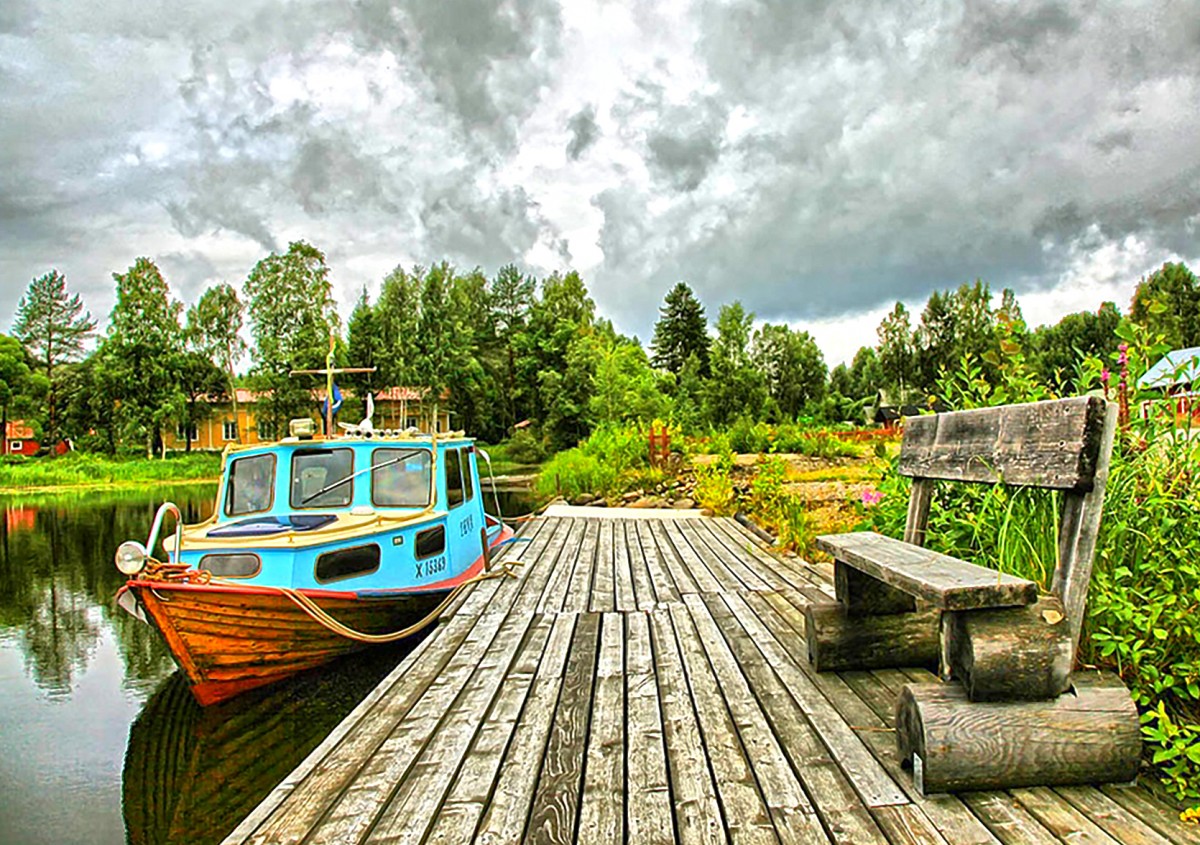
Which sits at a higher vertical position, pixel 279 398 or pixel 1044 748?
pixel 279 398

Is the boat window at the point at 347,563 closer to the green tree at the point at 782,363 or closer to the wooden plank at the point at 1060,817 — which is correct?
the wooden plank at the point at 1060,817

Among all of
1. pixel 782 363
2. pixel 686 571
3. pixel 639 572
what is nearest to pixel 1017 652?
pixel 686 571

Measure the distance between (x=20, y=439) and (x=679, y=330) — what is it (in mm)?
48409

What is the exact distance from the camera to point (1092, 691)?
8.18ft

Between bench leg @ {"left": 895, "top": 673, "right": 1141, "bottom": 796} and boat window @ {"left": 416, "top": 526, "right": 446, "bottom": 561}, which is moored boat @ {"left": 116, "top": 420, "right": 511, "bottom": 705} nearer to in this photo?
boat window @ {"left": 416, "top": 526, "right": 446, "bottom": 561}

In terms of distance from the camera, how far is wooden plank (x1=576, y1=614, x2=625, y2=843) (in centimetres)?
234

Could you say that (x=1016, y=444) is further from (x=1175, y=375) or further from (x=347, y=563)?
(x=347, y=563)

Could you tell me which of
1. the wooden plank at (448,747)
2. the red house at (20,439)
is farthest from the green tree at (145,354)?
the wooden plank at (448,747)

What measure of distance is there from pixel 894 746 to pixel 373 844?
1.86 metres

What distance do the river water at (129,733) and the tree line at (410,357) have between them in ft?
81.3

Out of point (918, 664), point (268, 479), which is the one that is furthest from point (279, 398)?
Answer: point (918, 664)

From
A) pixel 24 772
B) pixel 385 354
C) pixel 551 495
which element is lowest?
pixel 24 772

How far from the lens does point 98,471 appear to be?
3691 centimetres

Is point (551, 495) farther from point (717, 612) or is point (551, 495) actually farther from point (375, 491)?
point (717, 612)
